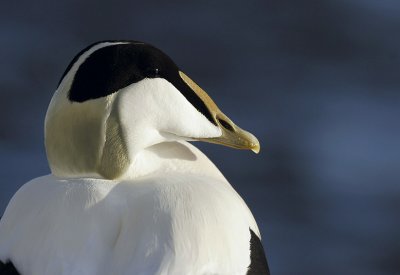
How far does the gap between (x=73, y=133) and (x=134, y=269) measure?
33 centimetres

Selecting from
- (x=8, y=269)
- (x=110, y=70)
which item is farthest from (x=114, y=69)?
(x=8, y=269)

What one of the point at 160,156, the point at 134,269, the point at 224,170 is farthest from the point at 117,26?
the point at 134,269

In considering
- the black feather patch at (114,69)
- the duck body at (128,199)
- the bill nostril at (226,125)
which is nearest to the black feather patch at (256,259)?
the duck body at (128,199)

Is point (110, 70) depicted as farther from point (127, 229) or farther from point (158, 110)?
point (127, 229)

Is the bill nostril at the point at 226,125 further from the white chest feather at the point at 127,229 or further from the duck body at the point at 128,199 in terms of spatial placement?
the white chest feather at the point at 127,229

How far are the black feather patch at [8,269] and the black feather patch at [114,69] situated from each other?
294 mm

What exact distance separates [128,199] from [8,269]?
22 centimetres

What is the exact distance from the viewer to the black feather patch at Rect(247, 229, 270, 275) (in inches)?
102

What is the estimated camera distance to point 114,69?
2.59 metres

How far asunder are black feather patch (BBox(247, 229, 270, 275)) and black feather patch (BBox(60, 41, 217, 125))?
1.02 feet

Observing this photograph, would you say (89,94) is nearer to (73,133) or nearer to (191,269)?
(73,133)

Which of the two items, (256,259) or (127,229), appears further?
(256,259)

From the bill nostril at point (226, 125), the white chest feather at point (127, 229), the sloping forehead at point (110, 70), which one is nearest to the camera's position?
the white chest feather at point (127, 229)

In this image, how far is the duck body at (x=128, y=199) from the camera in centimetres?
243
